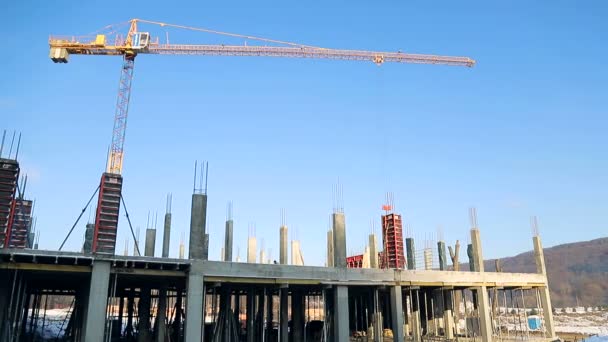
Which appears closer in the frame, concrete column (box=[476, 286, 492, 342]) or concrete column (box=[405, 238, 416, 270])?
concrete column (box=[476, 286, 492, 342])

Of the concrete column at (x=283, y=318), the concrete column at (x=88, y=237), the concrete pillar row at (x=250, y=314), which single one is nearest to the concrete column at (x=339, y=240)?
the concrete column at (x=283, y=318)

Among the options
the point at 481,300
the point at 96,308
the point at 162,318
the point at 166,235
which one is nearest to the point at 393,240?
the point at 481,300

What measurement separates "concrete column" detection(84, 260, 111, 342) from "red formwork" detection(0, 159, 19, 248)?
424 centimetres

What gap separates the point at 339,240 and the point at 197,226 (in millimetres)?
8669

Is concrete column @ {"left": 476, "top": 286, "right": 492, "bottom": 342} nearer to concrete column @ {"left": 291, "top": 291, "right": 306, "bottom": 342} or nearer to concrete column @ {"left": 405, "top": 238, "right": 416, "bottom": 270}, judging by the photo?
concrete column @ {"left": 405, "top": 238, "right": 416, "bottom": 270}

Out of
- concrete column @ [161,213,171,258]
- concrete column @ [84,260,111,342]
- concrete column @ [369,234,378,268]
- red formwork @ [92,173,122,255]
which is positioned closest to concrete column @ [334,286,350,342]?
concrete column @ [84,260,111,342]

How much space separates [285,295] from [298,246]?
13.9 meters

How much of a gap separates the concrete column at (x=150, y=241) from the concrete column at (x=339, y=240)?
16.7 meters

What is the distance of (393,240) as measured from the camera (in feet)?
101

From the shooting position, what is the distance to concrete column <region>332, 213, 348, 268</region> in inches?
1072

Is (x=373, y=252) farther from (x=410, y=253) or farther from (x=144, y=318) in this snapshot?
(x=144, y=318)

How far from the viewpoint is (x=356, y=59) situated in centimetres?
5528

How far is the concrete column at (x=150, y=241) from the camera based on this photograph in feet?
119

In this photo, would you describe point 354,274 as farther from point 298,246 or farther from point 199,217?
point 298,246
